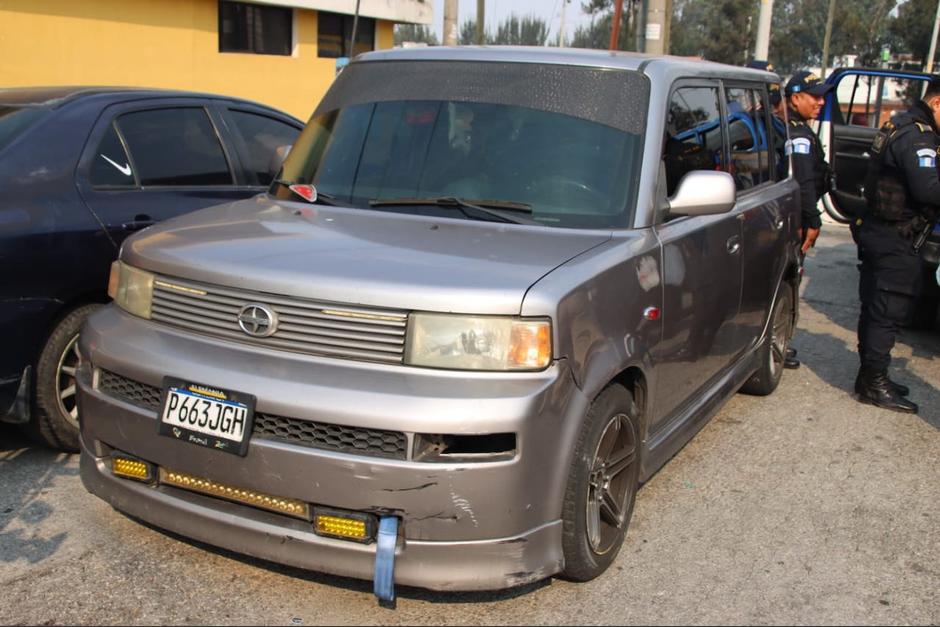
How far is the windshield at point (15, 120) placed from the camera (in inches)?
179

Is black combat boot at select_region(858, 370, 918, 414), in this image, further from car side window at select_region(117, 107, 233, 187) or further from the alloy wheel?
car side window at select_region(117, 107, 233, 187)

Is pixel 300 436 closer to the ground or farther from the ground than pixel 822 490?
farther from the ground

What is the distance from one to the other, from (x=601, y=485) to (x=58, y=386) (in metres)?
2.57

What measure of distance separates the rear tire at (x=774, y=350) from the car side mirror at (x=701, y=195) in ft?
6.25

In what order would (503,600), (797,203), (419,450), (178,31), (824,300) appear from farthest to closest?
(178,31) < (824,300) < (797,203) < (503,600) < (419,450)

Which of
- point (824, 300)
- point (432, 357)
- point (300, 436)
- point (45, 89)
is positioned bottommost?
point (824, 300)

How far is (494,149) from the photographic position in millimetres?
4059

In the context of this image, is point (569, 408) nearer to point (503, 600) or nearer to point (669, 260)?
point (503, 600)

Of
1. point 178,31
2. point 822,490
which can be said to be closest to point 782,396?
point 822,490

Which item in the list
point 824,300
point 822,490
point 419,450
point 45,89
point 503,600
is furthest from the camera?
point 824,300

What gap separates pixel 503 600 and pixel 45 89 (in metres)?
3.79

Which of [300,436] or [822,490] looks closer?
[300,436]

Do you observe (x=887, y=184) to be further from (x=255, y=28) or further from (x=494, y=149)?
(x=255, y=28)

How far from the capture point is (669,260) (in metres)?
3.98
